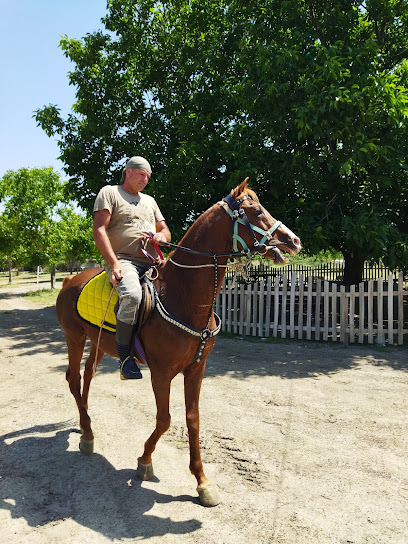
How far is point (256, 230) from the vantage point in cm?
337

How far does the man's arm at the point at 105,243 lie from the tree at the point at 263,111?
6341 millimetres

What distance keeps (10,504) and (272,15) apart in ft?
41.2

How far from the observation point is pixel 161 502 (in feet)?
11.3

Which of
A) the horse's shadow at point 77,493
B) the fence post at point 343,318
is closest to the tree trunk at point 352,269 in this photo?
the fence post at point 343,318

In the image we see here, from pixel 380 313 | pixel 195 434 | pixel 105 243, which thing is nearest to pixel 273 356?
pixel 380 313

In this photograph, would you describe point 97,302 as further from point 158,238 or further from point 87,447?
point 87,447

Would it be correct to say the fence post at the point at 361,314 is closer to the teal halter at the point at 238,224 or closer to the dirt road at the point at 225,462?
the dirt road at the point at 225,462

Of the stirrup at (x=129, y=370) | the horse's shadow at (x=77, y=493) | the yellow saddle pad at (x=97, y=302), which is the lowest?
the horse's shadow at (x=77, y=493)

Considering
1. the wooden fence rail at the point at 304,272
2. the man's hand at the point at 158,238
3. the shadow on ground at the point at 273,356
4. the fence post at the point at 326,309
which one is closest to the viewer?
the man's hand at the point at 158,238

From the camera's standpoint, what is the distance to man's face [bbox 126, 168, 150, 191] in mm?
3939

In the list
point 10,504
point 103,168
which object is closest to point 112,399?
point 10,504

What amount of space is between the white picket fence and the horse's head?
7145mm

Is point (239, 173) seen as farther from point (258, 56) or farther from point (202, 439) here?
point (202, 439)

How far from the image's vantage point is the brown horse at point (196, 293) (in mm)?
3412
